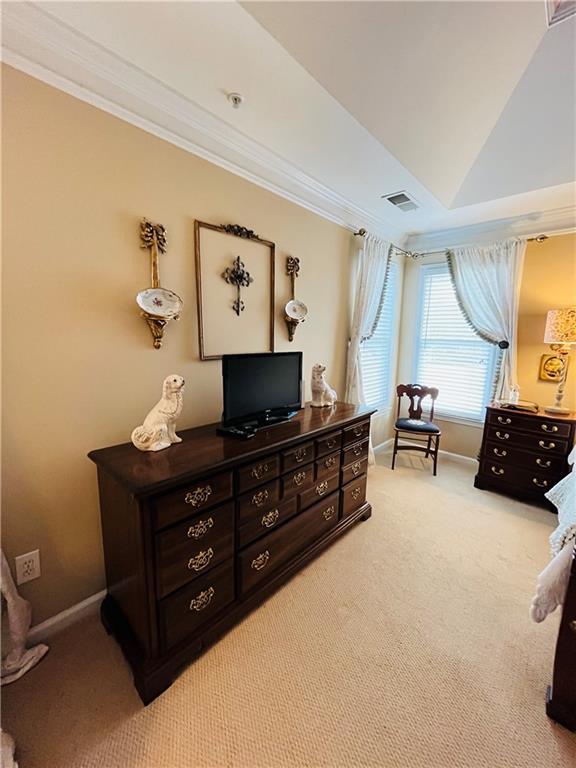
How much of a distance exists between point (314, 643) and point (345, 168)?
2871 mm

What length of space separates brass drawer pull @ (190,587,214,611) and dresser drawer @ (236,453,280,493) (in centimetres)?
46

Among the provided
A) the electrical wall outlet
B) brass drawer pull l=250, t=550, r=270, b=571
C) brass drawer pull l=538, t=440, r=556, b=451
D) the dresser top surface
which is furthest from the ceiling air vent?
the electrical wall outlet

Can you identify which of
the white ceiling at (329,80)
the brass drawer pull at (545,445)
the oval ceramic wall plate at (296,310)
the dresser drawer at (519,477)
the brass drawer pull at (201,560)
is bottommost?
the dresser drawer at (519,477)

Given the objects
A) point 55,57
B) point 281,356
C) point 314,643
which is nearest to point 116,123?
point 55,57

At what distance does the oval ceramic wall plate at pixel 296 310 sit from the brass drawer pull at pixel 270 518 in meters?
1.44

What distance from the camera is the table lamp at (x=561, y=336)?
2590 mm

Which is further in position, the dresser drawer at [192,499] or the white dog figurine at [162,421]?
the white dog figurine at [162,421]

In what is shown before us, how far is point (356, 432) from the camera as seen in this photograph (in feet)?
7.39

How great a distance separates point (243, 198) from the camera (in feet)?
6.69

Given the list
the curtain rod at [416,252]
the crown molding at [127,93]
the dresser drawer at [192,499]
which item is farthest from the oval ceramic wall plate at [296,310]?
the dresser drawer at [192,499]

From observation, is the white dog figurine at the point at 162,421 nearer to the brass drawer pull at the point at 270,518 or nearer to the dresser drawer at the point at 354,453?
the brass drawer pull at the point at 270,518

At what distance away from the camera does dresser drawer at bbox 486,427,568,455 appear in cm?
261

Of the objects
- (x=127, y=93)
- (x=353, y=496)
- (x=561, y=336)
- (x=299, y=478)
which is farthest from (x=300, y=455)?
(x=561, y=336)

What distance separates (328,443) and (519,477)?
6.79 ft
